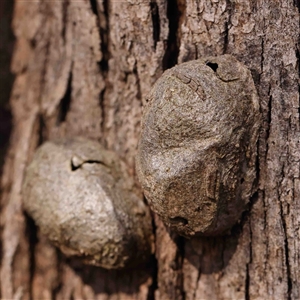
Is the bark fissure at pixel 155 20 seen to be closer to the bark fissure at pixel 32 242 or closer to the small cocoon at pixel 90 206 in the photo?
the small cocoon at pixel 90 206

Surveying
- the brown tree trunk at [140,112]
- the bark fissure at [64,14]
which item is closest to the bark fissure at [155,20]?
the brown tree trunk at [140,112]

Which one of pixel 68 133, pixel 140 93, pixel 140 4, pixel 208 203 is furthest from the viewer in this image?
pixel 68 133

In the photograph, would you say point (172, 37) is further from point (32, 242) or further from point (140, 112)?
point (32, 242)

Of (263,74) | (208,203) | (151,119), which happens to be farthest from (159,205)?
(263,74)

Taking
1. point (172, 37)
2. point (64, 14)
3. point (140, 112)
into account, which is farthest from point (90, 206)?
point (64, 14)

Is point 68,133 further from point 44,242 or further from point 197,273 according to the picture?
point 197,273
